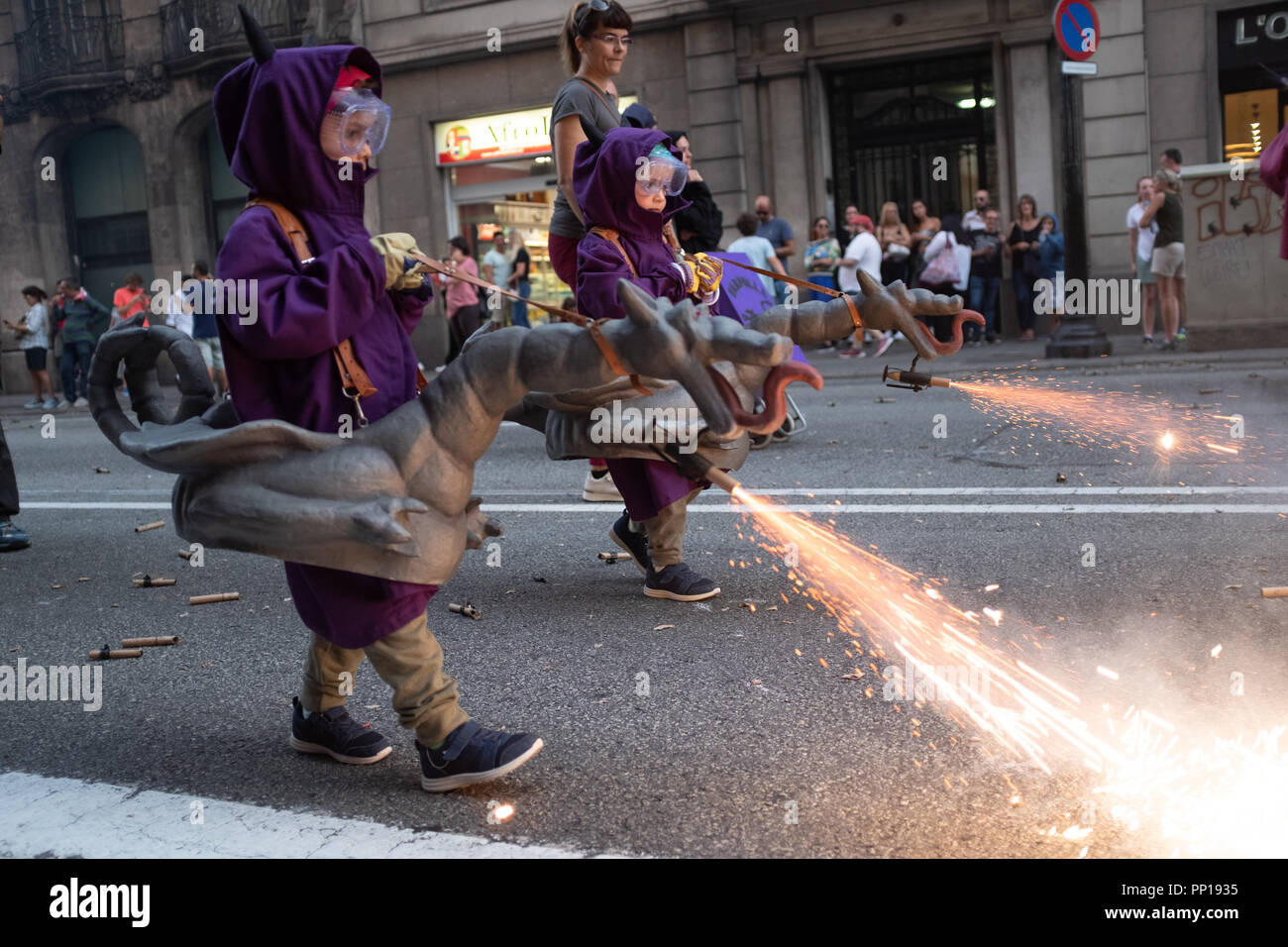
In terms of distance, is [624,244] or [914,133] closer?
[624,244]

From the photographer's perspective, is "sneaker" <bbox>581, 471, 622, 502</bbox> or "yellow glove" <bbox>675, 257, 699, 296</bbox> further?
"sneaker" <bbox>581, 471, 622, 502</bbox>

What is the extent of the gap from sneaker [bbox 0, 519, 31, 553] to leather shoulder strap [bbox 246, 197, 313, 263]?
4595 mm

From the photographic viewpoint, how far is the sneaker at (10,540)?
23.0 feet

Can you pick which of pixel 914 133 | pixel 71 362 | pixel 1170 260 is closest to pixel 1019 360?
pixel 1170 260

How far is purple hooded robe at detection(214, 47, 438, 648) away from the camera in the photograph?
3061mm

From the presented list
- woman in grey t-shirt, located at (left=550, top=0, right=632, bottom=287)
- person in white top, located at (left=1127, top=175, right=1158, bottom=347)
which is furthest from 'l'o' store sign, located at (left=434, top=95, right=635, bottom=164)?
woman in grey t-shirt, located at (left=550, top=0, right=632, bottom=287)

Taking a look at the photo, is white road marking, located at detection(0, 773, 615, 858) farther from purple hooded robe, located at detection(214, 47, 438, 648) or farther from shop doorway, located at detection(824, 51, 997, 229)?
shop doorway, located at detection(824, 51, 997, 229)

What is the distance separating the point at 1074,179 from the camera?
14.1m

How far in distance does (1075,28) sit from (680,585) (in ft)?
34.9

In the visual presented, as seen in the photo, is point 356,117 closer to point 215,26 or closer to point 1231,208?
point 1231,208

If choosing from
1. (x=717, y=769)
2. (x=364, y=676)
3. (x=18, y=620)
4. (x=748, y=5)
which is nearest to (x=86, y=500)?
(x=18, y=620)

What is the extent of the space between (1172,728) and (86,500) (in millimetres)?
7310

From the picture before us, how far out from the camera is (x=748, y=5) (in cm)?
1886
